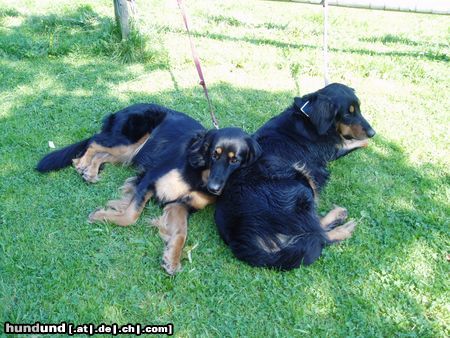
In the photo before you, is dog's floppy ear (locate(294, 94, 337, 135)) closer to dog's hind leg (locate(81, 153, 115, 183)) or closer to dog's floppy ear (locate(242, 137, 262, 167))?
dog's floppy ear (locate(242, 137, 262, 167))

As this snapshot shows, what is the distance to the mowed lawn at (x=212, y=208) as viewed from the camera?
3033 mm

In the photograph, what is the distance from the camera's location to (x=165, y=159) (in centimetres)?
411

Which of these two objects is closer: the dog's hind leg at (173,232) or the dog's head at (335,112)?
the dog's hind leg at (173,232)

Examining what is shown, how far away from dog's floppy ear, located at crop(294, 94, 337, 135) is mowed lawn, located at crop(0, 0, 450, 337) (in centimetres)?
71

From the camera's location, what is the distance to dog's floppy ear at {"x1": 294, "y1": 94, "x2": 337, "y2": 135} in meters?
4.12

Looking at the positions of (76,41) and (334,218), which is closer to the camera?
(334,218)

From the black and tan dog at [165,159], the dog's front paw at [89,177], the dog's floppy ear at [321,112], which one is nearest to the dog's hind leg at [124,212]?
the black and tan dog at [165,159]

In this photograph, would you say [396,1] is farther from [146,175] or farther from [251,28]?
[146,175]

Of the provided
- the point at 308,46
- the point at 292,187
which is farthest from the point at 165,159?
the point at 308,46

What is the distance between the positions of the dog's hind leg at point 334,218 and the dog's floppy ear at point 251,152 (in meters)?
0.87

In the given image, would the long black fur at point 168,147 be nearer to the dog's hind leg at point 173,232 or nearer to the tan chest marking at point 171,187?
the tan chest marking at point 171,187

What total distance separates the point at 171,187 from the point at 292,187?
1.13 meters

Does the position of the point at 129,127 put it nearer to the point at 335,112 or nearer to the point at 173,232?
the point at 173,232

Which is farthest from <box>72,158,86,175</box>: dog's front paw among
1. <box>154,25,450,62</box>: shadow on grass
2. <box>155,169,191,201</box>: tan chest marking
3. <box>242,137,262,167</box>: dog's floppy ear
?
<box>154,25,450,62</box>: shadow on grass
